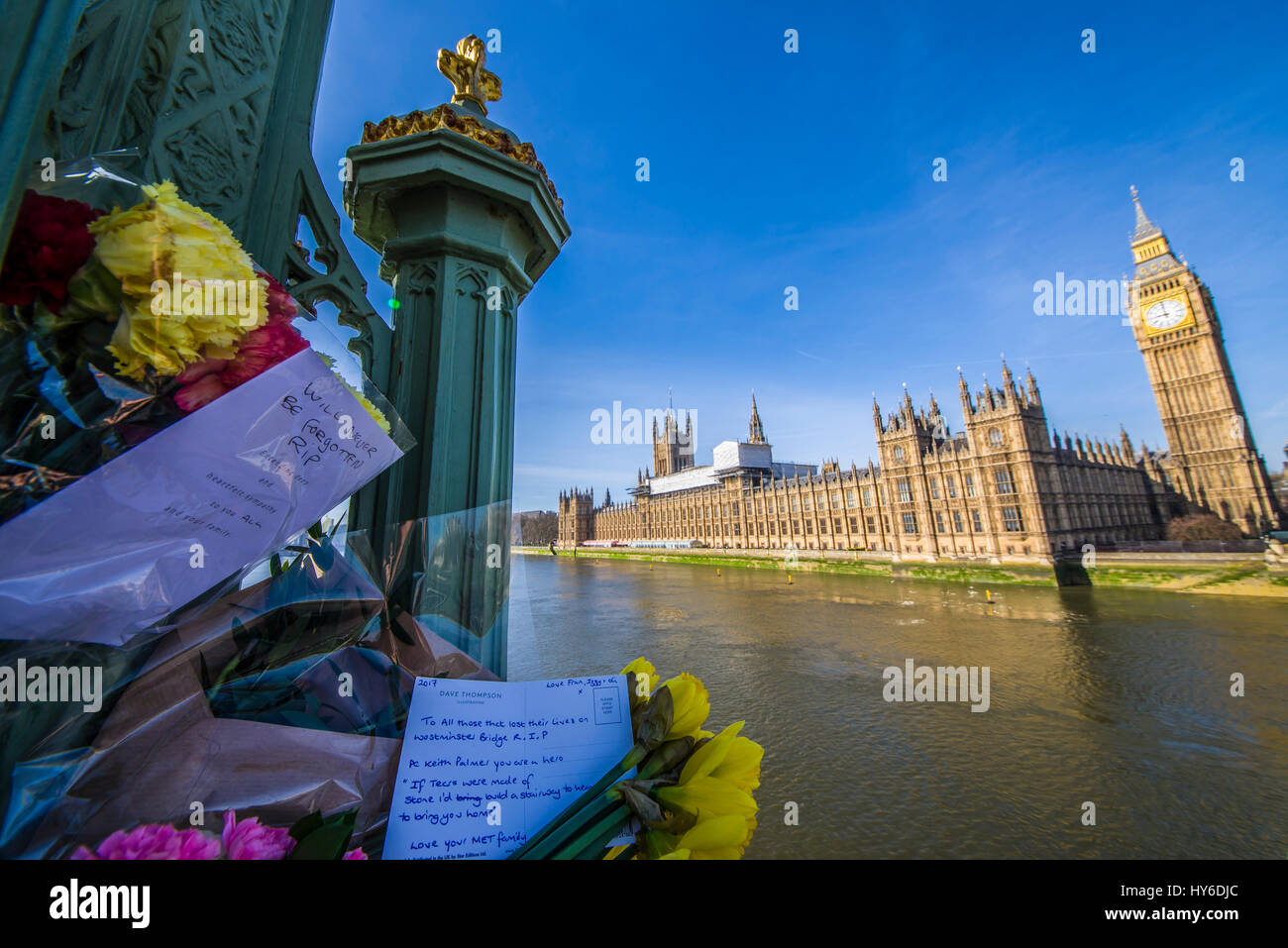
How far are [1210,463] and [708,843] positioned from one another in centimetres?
5711

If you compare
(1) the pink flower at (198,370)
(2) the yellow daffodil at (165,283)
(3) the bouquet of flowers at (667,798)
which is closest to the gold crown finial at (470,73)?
(2) the yellow daffodil at (165,283)

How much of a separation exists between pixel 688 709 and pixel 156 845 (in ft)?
2.58

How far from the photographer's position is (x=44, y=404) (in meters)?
0.76

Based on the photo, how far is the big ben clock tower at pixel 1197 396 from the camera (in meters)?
35.6

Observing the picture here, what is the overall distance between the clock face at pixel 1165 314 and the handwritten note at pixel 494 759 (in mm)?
62562

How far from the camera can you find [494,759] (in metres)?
0.85

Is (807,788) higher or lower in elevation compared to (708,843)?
lower

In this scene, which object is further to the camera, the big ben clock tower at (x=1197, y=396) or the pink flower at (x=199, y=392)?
the big ben clock tower at (x=1197, y=396)

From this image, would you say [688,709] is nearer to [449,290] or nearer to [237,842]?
[237,842]

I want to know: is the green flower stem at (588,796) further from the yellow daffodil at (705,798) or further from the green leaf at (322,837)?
the green leaf at (322,837)

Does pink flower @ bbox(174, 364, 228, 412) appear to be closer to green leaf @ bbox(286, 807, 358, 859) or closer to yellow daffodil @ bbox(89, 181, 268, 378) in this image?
yellow daffodil @ bbox(89, 181, 268, 378)

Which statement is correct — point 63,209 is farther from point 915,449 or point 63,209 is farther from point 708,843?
point 915,449

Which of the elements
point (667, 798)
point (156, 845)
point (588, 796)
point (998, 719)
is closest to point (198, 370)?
point (156, 845)
